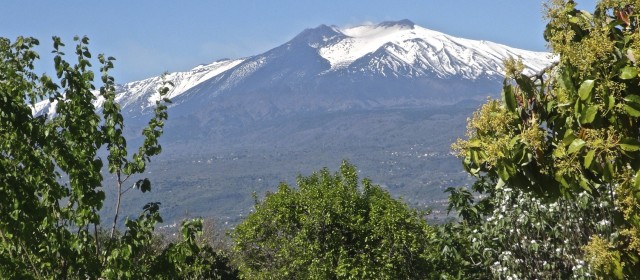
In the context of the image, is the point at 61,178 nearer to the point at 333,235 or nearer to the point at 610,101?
the point at 610,101

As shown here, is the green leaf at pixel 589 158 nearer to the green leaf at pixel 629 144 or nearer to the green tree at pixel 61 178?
the green leaf at pixel 629 144

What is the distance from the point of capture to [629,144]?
13.8 feet

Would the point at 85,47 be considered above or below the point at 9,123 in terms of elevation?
above

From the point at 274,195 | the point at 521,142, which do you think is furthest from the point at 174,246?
the point at 274,195

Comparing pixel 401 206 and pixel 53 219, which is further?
pixel 401 206

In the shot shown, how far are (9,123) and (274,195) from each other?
26317 millimetres

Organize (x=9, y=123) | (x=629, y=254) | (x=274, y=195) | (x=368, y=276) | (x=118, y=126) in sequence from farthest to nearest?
(x=274, y=195)
(x=368, y=276)
(x=118, y=126)
(x=9, y=123)
(x=629, y=254)

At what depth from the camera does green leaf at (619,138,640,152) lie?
13.7 feet

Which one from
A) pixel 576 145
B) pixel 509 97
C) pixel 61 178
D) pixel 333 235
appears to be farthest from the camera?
pixel 333 235

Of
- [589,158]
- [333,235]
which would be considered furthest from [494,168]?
[333,235]

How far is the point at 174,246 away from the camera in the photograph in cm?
864

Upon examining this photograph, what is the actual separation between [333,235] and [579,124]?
2884 cm

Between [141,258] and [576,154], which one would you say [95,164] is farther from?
[576,154]

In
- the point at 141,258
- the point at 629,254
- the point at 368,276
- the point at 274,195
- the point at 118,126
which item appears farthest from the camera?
the point at 274,195
